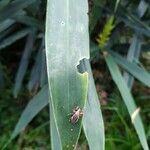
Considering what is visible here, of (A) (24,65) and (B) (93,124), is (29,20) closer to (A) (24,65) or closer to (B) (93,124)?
(A) (24,65)

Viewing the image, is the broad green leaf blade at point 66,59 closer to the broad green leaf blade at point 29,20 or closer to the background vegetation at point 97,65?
the background vegetation at point 97,65

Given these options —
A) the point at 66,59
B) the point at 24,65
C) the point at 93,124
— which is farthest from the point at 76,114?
the point at 24,65

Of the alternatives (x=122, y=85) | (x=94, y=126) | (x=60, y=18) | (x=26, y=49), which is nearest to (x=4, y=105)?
(x=26, y=49)

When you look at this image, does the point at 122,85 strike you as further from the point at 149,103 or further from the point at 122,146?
the point at 149,103

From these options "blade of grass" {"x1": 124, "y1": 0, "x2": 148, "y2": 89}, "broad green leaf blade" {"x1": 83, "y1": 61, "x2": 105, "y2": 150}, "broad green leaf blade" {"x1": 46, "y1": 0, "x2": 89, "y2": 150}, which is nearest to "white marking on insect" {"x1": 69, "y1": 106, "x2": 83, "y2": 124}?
"broad green leaf blade" {"x1": 46, "y1": 0, "x2": 89, "y2": 150}

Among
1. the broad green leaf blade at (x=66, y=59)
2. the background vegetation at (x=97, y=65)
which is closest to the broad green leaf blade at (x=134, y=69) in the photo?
the background vegetation at (x=97, y=65)
